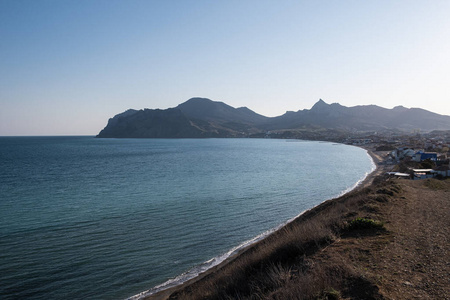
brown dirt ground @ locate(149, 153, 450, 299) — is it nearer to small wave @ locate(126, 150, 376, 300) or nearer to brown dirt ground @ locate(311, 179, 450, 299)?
brown dirt ground @ locate(311, 179, 450, 299)

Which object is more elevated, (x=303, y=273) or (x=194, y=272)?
(x=303, y=273)

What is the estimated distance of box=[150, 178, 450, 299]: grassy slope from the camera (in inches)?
245

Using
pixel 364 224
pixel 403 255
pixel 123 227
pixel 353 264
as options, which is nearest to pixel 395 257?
pixel 403 255

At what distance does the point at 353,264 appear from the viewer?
7746 mm

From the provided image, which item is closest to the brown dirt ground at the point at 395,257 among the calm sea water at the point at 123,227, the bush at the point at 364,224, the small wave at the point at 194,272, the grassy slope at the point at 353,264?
the grassy slope at the point at 353,264

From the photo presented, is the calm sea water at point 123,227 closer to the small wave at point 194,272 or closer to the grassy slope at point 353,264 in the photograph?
the small wave at point 194,272

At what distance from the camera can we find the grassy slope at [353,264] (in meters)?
6.23

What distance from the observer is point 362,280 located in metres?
6.61

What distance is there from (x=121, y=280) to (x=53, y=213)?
14045mm

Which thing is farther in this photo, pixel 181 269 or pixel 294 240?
pixel 181 269

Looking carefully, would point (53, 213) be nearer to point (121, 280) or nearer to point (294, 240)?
point (121, 280)

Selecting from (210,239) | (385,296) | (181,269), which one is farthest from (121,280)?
(385,296)

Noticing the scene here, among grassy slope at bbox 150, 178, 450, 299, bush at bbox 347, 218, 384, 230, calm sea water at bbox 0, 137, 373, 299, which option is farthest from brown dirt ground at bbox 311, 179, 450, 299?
calm sea water at bbox 0, 137, 373, 299

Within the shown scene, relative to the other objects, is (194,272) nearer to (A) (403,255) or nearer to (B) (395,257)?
(B) (395,257)
